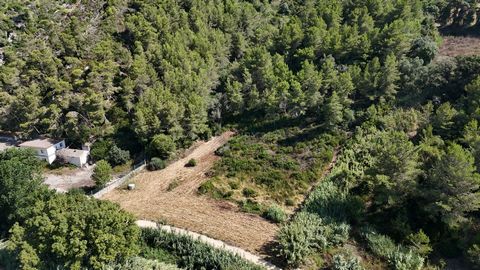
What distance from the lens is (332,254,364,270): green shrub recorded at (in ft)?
105

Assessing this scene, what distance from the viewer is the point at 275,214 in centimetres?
3919

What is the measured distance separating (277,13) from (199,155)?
41.5 meters

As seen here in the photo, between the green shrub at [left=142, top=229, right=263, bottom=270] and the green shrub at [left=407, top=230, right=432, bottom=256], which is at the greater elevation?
the green shrub at [left=142, top=229, right=263, bottom=270]

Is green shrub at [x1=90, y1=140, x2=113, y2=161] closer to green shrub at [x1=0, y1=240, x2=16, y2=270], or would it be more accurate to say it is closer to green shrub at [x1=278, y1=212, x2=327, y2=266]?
green shrub at [x1=0, y1=240, x2=16, y2=270]

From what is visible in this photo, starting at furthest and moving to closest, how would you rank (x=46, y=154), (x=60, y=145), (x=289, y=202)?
(x=60, y=145) < (x=46, y=154) < (x=289, y=202)

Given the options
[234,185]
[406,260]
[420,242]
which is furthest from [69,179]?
[420,242]

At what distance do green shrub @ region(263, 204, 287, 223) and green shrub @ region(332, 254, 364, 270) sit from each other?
718cm

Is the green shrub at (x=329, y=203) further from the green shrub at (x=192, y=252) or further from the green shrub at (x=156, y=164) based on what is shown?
the green shrub at (x=156, y=164)

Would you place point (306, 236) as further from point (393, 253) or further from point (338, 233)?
point (393, 253)

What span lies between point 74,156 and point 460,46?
63.3 meters

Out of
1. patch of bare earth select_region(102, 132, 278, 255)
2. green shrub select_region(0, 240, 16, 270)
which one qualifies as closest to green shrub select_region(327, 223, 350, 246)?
patch of bare earth select_region(102, 132, 278, 255)

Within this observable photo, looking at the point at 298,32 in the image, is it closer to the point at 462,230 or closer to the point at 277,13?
the point at 277,13

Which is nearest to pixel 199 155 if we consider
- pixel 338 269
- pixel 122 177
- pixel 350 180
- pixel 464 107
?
pixel 122 177

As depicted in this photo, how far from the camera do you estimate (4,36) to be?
67.4m
